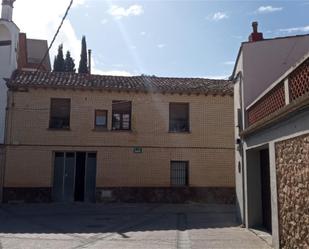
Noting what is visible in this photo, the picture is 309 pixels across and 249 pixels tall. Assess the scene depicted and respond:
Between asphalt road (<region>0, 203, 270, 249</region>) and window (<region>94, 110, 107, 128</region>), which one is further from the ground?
window (<region>94, 110, 107, 128</region>)

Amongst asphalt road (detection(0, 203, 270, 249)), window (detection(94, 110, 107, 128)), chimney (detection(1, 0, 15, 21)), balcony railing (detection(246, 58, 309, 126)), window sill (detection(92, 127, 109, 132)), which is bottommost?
asphalt road (detection(0, 203, 270, 249))

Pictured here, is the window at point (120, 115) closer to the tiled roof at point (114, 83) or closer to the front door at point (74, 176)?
the tiled roof at point (114, 83)

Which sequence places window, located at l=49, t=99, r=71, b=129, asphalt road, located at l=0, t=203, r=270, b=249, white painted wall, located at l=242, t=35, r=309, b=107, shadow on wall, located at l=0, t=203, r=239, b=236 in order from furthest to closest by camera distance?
window, located at l=49, t=99, r=71, b=129
shadow on wall, located at l=0, t=203, r=239, b=236
white painted wall, located at l=242, t=35, r=309, b=107
asphalt road, located at l=0, t=203, r=270, b=249

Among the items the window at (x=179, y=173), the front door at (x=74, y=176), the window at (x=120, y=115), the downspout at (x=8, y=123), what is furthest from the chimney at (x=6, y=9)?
the window at (x=179, y=173)

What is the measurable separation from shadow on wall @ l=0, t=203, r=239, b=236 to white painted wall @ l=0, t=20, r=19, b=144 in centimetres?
523

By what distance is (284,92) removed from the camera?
7.78 m

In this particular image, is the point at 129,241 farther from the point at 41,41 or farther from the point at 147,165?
the point at 41,41

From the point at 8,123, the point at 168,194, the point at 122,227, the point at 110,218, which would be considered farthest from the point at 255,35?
the point at 8,123

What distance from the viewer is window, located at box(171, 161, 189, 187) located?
68.0 ft

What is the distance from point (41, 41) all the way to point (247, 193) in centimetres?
3180

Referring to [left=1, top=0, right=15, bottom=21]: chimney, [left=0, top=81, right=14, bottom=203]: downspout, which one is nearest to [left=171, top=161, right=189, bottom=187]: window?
[left=0, top=81, right=14, bottom=203]: downspout

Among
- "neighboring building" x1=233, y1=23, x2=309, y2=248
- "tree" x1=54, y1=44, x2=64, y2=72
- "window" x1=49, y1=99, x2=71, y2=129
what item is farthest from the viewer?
"tree" x1=54, y1=44, x2=64, y2=72

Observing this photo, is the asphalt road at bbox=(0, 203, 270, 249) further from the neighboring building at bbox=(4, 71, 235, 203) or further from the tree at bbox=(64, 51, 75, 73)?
the tree at bbox=(64, 51, 75, 73)

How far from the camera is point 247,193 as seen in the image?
1166cm
